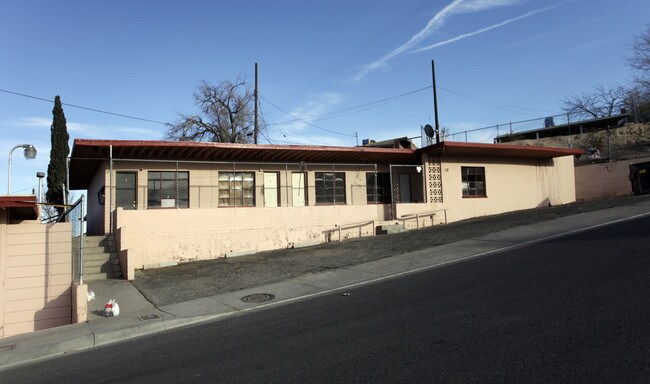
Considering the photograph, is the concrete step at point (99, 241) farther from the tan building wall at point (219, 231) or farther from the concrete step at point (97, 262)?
the concrete step at point (97, 262)

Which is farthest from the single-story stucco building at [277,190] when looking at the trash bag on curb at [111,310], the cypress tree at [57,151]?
the trash bag on curb at [111,310]

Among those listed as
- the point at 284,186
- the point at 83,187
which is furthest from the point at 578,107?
the point at 83,187

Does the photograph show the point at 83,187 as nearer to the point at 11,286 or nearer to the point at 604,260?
the point at 11,286

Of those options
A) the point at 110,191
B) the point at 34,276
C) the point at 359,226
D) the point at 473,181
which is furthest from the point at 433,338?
the point at 473,181

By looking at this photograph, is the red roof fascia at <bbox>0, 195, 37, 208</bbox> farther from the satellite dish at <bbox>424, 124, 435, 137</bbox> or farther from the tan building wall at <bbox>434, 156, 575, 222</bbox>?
the satellite dish at <bbox>424, 124, 435, 137</bbox>

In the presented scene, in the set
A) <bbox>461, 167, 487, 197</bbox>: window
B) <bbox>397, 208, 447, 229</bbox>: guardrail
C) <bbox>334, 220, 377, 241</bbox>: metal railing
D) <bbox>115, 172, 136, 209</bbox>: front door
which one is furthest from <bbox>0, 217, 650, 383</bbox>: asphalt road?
<bbox>461, 167, 487, 197</bbox>: window

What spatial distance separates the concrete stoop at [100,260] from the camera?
1316 cm

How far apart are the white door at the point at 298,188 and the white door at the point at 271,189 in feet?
2.51

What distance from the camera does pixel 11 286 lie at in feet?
33.1

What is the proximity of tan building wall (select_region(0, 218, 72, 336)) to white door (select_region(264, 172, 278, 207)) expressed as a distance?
32.4 ft

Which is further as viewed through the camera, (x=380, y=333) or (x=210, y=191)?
(x=210, y=191)

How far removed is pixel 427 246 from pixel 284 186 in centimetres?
806

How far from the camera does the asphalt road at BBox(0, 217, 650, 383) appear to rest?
14.3 ft

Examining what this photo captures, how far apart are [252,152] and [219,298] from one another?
952 cm
